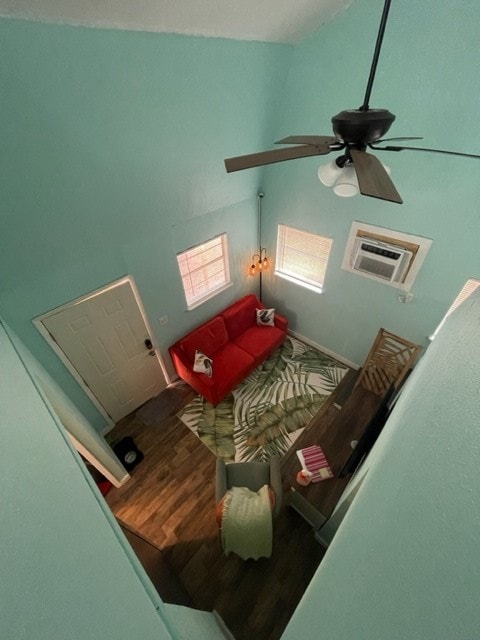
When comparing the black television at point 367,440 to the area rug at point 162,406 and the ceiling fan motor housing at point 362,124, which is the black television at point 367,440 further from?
the area rug at point 162,406

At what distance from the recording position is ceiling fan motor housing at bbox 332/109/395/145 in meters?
1.31

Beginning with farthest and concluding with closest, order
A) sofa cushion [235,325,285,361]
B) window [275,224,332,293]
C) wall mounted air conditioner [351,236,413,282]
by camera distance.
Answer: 1. sofa cushion [235,325,285,361]
2. window [275,224,332,293]
3. wall mounted air conditioner [351,236,413,282]

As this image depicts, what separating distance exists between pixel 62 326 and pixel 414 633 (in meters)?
3.45

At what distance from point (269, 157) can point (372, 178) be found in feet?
1.91

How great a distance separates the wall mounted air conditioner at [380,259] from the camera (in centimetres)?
333

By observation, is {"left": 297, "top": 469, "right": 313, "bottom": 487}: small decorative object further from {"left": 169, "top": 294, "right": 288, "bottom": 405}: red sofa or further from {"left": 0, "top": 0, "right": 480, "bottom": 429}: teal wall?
{"left": 0, "top": 0, "right": 480, "bottom": 429}: teal wall

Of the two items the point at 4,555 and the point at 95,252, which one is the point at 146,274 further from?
the point at 4,555

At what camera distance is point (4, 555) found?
0.72 metres

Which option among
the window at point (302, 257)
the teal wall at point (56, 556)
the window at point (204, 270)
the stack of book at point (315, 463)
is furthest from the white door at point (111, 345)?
the window at point (302, 257)

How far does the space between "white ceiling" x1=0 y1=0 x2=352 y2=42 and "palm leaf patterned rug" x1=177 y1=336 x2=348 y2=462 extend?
164 inches

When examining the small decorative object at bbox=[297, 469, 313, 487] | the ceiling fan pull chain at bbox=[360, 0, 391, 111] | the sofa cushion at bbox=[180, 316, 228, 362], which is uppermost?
the ceiling fan pull chain at bbox=[360, 0, 391, 111]

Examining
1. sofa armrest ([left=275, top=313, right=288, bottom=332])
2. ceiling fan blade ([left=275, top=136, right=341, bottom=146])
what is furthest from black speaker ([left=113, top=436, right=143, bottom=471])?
ceiling fan blade ([left=275, top=136, right=341, bottom=146])

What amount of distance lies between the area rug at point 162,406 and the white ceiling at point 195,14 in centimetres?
414

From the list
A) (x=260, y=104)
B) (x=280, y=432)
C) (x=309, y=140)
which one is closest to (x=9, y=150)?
(x=309, y=140)
